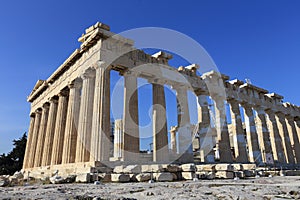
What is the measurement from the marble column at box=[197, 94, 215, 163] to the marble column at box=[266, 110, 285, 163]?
36.6 feet

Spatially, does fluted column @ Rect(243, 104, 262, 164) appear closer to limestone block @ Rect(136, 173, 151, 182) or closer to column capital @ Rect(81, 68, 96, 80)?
column capital @ Rect(81, 68, 96, 80)

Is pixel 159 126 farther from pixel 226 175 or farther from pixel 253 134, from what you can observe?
pixel 253 134

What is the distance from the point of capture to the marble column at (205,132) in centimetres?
2358

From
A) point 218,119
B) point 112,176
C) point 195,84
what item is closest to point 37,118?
point 195,84

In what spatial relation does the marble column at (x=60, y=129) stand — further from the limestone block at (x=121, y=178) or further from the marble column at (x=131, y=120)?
the limestone block at (x=121, y=178)

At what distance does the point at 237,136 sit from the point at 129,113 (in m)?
14.3

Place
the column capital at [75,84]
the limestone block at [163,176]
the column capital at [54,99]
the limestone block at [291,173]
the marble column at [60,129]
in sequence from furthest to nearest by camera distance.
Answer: the column capital at [54,99] < the marble column at [60,129] < the column capital at [75,84] < the limestone block at [291,173] < the limestone block at [163,176]

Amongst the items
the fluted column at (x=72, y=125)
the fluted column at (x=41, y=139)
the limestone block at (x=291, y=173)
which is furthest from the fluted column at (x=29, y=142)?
the limestone block at (x=291, y=173)

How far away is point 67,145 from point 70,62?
7512 mm

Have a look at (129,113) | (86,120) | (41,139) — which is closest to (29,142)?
(41,139)

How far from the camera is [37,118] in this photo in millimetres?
29672

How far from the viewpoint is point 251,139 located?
1112 inches

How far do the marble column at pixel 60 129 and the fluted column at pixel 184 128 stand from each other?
10.6 m

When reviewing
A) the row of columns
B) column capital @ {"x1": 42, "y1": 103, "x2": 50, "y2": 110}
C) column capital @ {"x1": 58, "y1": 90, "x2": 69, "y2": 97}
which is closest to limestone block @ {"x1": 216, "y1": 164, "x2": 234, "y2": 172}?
the row of columns
